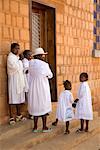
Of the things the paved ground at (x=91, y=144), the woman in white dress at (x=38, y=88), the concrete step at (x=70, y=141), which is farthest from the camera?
the paved ground at (x=91, y=144)

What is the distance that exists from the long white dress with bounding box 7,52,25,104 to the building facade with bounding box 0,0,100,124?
0.14m

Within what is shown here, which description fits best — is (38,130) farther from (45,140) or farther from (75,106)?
(75,106)

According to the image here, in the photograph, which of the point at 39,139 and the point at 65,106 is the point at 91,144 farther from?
the point at 39,139

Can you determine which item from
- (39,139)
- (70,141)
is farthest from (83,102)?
(39,139)

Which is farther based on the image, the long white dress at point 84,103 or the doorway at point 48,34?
the doorway at point 48,34

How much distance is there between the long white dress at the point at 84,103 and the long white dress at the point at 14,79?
115cm

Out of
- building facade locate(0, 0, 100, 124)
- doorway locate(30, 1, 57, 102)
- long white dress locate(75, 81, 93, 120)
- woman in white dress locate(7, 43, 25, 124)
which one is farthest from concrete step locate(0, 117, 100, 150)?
doorway locate(30, 1, 57, 102)

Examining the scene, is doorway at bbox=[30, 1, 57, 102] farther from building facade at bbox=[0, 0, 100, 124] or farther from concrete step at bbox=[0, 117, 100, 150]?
concrete step at bbox=[0, 117, 100, 150]

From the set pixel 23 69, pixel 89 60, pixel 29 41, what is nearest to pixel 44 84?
pixel 23 69

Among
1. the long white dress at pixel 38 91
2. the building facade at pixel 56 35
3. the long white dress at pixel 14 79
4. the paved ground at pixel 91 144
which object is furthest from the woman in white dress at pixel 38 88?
the paved ground at pixel 91 144

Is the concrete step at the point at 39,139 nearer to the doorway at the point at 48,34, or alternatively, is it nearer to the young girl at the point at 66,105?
the young girl at the point at 66,105

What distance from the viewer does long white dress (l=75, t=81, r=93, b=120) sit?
7258 mm

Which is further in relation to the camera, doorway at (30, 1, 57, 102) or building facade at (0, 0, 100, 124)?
doorway at (30, 1, 57, 102)

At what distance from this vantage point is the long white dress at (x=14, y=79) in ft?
22.7
